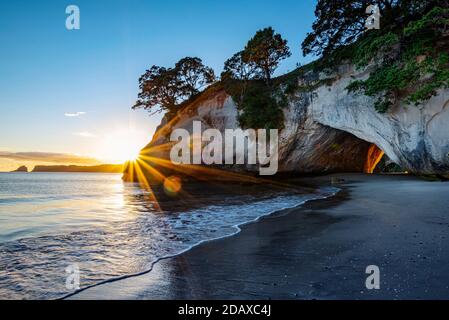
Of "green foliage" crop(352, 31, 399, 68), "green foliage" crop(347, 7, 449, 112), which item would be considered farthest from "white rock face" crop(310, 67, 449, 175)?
"green foliage" crop(352, 31, 399, 68)

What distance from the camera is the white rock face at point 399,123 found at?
13.1 m

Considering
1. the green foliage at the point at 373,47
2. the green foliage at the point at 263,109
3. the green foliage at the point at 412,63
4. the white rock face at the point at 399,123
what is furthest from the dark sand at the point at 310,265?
the green foliage at the point at 263,109

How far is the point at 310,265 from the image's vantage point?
3.54 m

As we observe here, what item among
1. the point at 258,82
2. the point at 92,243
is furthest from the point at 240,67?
the point at 92,243

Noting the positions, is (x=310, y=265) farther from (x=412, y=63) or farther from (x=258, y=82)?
(x=258, y=82)

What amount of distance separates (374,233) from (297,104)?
18.7 meters

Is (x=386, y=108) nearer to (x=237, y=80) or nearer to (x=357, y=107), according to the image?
(x=357, y=107)

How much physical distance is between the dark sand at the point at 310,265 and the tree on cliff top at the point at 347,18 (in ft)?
42.4

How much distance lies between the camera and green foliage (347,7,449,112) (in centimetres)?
1165

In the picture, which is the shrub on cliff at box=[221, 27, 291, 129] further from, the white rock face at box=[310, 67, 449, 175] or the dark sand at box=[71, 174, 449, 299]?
the dark sand at box=[71, 174, 449, 299]

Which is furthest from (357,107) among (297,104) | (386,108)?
(297,104)

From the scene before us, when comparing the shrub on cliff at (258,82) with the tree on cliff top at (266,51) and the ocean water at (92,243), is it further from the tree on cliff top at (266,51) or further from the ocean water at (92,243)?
the ocean water at (92,243)

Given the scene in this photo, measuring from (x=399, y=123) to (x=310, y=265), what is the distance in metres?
14.4

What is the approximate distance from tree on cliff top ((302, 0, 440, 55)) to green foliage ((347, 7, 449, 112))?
1.29m
